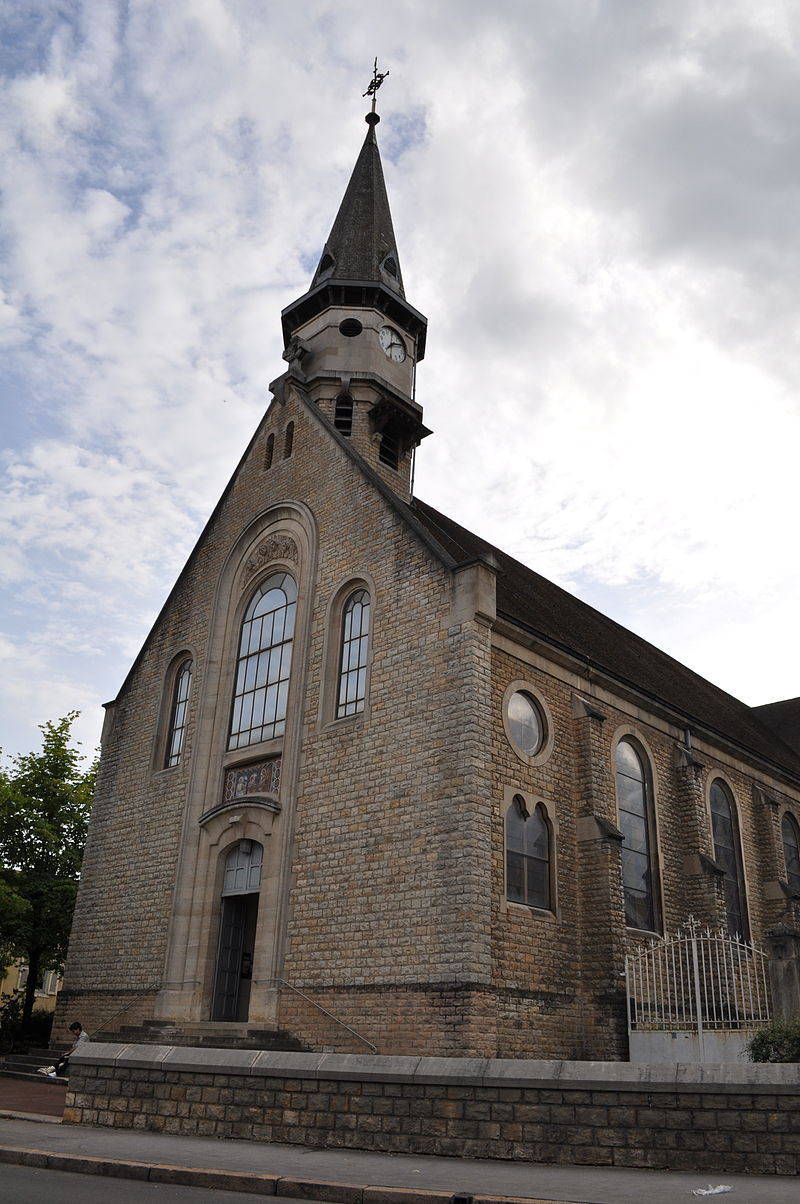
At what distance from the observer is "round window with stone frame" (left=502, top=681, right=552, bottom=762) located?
54.3ft

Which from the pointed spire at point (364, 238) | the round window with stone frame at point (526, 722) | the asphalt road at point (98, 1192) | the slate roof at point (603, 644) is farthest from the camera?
the pointed spire at point (364, 238)

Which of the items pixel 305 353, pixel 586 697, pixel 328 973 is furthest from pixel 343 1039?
pixel 305 353

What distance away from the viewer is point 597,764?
17.8m

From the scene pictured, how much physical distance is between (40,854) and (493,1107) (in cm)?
2144

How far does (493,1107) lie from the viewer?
883cm

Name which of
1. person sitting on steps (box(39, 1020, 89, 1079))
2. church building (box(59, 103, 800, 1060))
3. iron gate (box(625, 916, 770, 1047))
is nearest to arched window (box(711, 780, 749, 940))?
church building (box(59, 103, 800, 1060))

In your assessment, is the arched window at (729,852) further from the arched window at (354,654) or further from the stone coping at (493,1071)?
the stone coping at (493,1071)

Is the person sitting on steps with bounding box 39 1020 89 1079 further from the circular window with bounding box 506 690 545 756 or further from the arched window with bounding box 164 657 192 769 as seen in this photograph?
the circular window with bounding box 506 690 545 756

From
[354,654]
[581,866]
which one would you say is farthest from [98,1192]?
[354,654]

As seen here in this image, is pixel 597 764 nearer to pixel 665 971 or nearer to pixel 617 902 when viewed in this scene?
pixel 617 902

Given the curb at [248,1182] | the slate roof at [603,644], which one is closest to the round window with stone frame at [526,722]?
the slate roof at [603,644]

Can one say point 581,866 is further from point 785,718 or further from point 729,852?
point 785,718

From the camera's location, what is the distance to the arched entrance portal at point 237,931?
59.2 feet

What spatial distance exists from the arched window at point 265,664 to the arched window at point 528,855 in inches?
201
